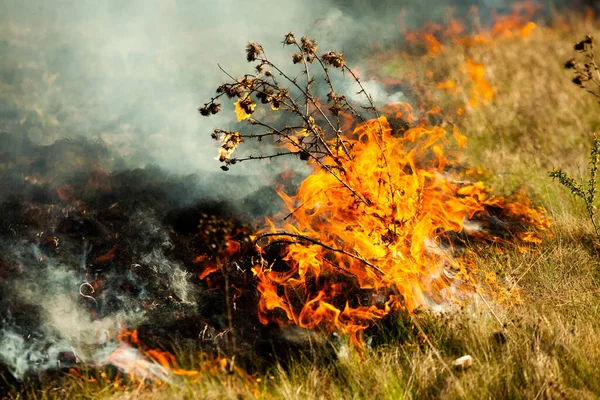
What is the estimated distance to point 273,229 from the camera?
4324 millimetres

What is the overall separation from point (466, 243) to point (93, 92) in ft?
15.0

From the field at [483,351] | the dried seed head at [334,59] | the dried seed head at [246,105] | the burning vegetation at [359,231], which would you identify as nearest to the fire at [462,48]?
the field at [483,351]

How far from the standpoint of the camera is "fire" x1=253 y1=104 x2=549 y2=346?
349 centimetres

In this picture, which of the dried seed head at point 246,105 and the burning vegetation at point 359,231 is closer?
the dried seed head at point 246,105

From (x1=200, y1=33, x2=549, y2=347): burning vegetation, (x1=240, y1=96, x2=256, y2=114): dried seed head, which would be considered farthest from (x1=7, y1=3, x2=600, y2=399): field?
(x1=240, y1=96, x2=256, y2=114): dried seed head

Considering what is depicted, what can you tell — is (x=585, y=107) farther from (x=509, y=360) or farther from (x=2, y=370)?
(x=2, y=370)

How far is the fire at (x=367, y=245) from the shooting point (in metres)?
3.49

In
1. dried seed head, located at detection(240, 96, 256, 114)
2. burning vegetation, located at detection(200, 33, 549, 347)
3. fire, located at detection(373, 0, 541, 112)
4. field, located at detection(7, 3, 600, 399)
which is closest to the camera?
field, located at detection(7, 3, 600, 399)

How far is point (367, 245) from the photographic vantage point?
3.88 meters

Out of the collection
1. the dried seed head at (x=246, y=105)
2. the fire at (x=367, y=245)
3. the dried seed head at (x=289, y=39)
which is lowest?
the fire at (x=367, y=245)

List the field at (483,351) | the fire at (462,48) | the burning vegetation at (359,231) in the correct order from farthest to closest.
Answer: the fire at (462,48) → the burning vegetation at (359,231) → the field at (483,351)

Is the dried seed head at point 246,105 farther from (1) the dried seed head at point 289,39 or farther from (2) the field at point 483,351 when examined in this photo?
(2) the field at point 483,351

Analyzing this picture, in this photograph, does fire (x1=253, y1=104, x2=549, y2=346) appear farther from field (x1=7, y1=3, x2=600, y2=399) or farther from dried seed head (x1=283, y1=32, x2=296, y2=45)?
dried seed head (x1=283, y1=32, x2=296, y2=45)

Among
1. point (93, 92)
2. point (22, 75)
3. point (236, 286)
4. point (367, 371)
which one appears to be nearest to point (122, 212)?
point (236, 286)
